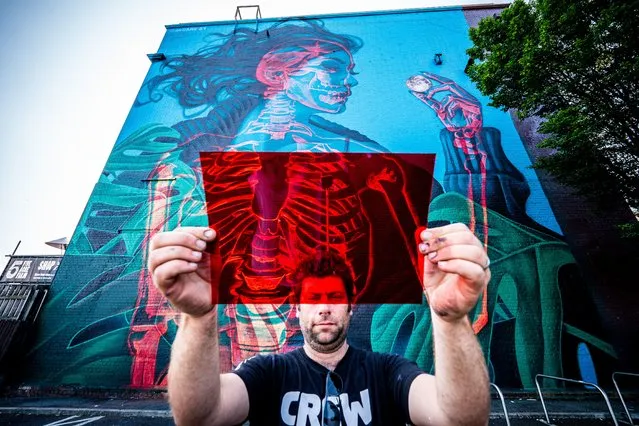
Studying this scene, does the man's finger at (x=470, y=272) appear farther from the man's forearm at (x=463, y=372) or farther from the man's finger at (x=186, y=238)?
the man's finger at (x=186, y=238)

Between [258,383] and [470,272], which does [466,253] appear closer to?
[470,272]

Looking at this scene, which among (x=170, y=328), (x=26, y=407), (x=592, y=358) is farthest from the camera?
(x=170, y=328)

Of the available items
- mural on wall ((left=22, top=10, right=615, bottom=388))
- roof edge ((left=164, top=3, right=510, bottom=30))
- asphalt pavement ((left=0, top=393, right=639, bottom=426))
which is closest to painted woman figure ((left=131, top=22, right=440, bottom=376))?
mural on wall ((left=22, top=10, right=615, bottom=388))

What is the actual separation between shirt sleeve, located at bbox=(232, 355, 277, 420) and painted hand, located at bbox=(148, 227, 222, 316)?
2.40 feet

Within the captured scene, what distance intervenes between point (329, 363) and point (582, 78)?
23.9 ft

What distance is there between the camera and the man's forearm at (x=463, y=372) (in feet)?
4.13

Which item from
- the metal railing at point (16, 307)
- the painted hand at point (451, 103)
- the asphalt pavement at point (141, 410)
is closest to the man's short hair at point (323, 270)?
the asphalt pavement at point (141, 410)

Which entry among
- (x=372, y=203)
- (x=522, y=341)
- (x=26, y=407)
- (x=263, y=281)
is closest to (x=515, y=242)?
(x=522, y=341)

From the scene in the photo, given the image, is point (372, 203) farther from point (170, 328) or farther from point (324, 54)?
point (324, 54)

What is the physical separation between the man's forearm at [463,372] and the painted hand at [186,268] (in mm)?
1072

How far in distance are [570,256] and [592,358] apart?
7.35 feet

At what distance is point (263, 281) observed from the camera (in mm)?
1908

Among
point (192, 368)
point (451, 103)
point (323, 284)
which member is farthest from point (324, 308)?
point (451, 103)

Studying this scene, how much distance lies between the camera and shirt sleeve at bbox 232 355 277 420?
65.8 inches
